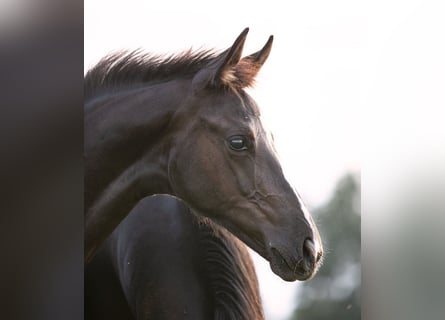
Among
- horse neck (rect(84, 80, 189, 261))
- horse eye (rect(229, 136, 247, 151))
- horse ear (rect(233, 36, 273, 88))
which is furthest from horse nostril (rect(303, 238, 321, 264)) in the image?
horse ear (rect(233, 36, 273, 88))

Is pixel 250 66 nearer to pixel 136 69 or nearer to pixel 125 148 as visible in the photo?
pixel 136 69

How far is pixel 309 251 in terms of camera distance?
305 cm

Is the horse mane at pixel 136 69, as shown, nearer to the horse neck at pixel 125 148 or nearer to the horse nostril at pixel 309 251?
the horse neck at pixel 125 148

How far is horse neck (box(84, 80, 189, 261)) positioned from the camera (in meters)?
3.03

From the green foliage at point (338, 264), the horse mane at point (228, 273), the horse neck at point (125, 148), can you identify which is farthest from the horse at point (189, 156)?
the green foliage at point (338, 264)

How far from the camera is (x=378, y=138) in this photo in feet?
12.2

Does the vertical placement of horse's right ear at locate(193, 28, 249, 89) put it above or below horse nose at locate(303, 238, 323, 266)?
above

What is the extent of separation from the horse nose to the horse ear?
744 millimetres

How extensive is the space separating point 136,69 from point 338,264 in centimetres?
137

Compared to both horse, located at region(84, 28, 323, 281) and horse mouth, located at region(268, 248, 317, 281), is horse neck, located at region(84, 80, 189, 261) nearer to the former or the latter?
horse, located at region(84, 28, 323, 281)

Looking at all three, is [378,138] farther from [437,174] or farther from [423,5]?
[423,5]

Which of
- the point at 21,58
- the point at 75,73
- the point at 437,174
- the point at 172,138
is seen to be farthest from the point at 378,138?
the point at 21,58

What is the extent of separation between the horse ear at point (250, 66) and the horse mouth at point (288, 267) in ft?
2.48

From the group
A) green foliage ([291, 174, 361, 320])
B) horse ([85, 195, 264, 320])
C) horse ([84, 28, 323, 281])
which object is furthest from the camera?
green foliage ([291, 174, 361, 320])
